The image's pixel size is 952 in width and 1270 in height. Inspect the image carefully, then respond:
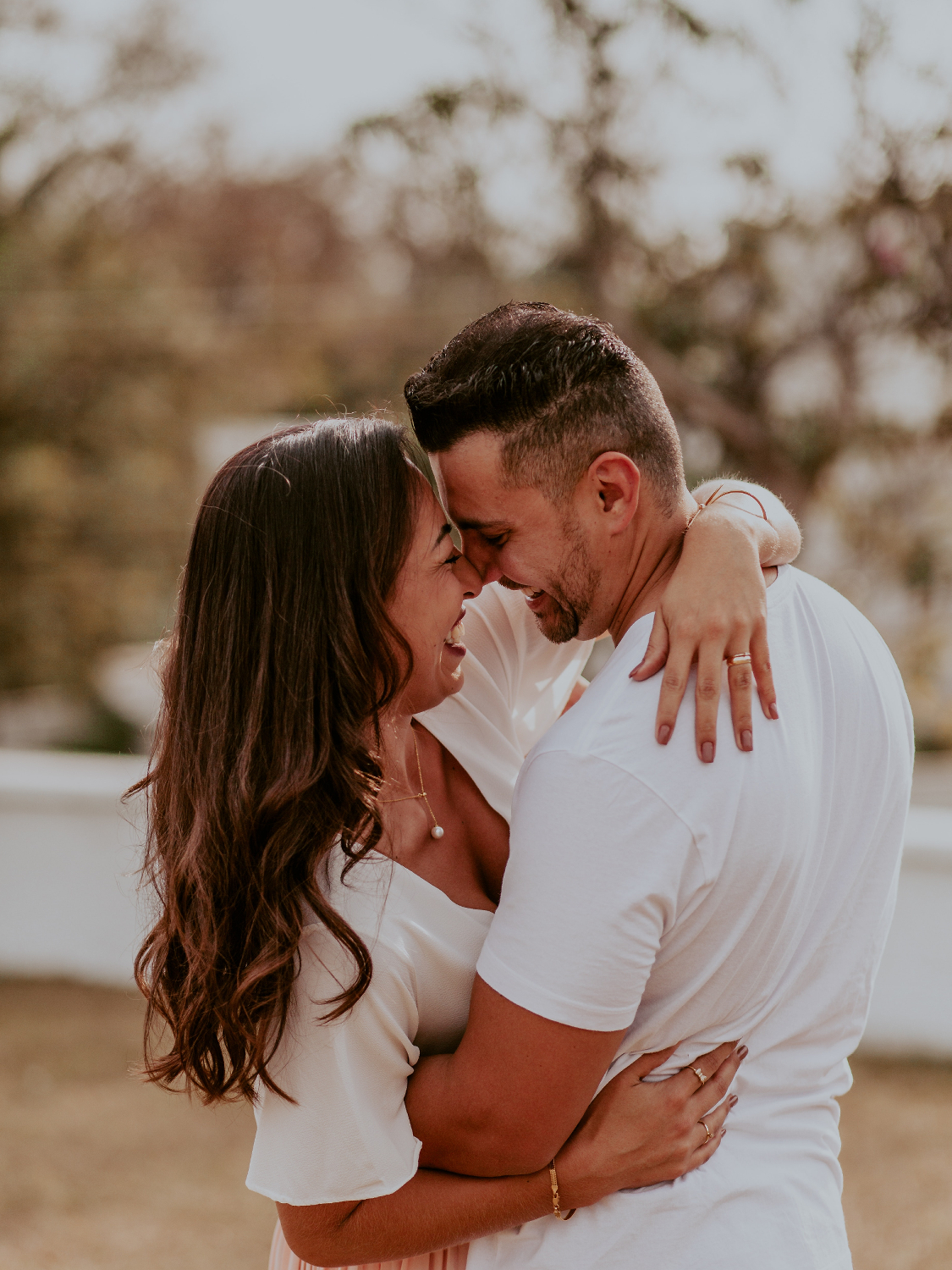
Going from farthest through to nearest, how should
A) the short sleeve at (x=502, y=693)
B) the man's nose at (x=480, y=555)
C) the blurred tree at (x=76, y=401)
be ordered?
the blurred tree at (x=76, y=401)
the short sleeve at (x=502, y=693)
the man's nose at (x=480, y=555)

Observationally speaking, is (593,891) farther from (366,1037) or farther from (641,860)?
(366,1037)

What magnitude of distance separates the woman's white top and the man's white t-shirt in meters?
0.14

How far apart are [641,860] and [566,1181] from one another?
0.49 m

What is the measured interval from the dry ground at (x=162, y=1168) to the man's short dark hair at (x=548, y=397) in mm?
2986

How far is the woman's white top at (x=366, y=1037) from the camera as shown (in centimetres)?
148

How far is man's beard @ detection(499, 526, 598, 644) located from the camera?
1.71m

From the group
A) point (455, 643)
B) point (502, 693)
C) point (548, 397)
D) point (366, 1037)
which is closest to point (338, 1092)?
point (366, 1037)

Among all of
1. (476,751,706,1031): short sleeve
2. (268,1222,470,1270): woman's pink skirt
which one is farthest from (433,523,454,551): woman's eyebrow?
(268,1222,470,1270): woman's pink skirt

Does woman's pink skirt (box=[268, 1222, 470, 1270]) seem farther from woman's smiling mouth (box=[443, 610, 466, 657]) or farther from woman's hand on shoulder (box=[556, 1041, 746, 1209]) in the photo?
woman's smiling mouth (box=[443, 610, 466, 657])

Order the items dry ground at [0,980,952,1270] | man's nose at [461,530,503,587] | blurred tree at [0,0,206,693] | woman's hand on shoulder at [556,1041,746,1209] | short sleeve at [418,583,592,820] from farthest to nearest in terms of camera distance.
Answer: blurred tree at [0,0,206,693], dry ground at [0,980,952,1270], short sleeve at [418,583,592,820], man's nose at [461,530,503,587], woman's hand on shoulder at [556,1041,746,1209]

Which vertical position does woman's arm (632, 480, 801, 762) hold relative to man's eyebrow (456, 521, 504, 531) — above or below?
below

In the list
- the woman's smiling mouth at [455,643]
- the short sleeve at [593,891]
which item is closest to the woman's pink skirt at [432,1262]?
the short sleeve at [593,891]

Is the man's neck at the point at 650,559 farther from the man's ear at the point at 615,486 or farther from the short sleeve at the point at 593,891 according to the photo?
the short sleeve at the point at 593,891

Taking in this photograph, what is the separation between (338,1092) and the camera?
1.48 metres
